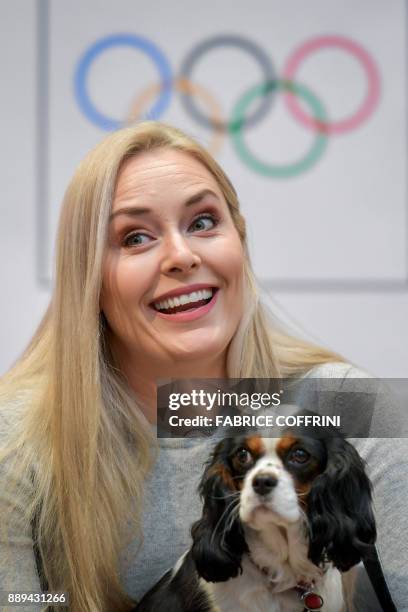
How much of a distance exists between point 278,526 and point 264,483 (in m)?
0.04

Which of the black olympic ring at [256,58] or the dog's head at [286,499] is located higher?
the black olympic ring at [256,58]

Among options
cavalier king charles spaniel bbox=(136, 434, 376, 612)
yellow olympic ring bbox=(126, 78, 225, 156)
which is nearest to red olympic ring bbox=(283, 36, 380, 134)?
yellow olympic ring bbox=(126, 78, 225, 156)

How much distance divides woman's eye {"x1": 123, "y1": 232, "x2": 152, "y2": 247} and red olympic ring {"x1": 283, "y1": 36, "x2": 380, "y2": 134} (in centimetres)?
125

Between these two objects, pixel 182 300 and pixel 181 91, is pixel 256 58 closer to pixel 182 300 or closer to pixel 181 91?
pixel 181 91

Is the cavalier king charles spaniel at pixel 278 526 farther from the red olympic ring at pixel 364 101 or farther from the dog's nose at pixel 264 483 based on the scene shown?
the red olympic ring at pixel 364 101

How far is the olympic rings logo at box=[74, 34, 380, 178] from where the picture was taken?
6.23 ft

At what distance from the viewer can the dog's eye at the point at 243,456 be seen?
0.61 m

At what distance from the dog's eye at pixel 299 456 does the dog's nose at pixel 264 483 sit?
0.02 meters

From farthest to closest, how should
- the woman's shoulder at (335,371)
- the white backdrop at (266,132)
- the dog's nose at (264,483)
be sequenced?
the white backdrop at (266,132), the woman's shoulder at (335,371), the dog's nose at (264,483)

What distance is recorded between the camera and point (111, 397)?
758 mm

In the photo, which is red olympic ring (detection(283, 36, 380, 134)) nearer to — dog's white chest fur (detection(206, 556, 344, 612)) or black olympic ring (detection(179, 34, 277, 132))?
black olympic ring (detection(179, 34, 277, 132))

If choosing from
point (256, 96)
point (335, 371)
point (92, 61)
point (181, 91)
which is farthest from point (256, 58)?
point (335, 371)

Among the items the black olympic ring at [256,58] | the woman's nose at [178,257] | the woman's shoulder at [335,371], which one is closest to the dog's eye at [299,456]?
the woman's shoulder at [335,371]

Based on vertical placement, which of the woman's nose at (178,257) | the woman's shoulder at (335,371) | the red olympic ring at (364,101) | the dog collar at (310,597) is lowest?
the dog collar at (310,597)
